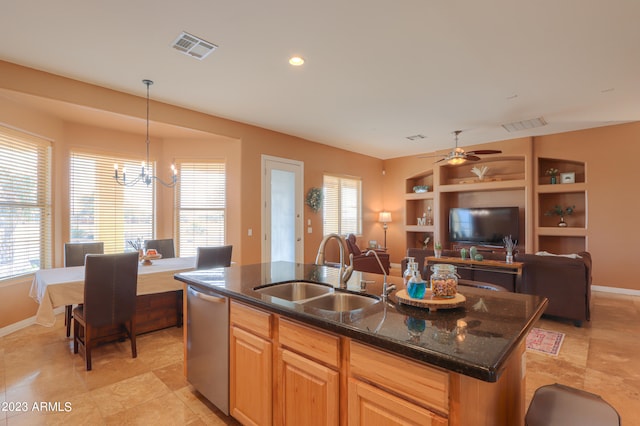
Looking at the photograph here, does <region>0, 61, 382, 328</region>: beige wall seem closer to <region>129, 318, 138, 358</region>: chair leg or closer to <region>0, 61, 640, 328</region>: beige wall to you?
<region>0, 61, 640, 328</region>: beige wall

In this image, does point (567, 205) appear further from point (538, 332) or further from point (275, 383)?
point (275, 383)

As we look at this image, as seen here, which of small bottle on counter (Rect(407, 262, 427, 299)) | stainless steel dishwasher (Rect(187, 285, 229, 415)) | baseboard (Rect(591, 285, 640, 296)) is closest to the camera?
small bottle on counter (Rect(407, 262, 427, 299))

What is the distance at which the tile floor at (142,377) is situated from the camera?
2.23 meters

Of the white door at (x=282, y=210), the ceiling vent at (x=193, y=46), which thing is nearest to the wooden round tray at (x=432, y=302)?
the ceiling vent at (x=193, y=46)

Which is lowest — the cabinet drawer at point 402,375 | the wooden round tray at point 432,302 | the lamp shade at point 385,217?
the cabinet drawer at point 402,375

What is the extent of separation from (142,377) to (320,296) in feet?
6.26

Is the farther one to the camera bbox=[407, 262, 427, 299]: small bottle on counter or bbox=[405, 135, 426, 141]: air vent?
bbox=[405, 135, 426, 141]: air vent

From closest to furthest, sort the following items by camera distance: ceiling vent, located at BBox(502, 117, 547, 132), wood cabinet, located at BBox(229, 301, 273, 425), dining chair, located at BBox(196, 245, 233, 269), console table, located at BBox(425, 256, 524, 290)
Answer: wood cabinet, located at BBox(229, 301, 273, 425)
dining chair, located at BBox(196, 245, 233, 269)
console table, located at BBox(425, 256, 524, 290)
ceiling vent, located at BBox(502, 117, 547, 132)

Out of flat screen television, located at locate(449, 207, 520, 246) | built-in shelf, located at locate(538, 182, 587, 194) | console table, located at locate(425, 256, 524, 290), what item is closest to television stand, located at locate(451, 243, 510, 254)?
flat screen television, located at locate(449, 207, 520, 246)

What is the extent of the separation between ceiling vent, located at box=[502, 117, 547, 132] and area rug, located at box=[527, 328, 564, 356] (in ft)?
10.8

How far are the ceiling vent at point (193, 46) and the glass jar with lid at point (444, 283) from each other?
2.74 meters

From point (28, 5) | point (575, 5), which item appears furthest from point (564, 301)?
point (28, 5)

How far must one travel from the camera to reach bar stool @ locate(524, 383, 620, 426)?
1.32 m

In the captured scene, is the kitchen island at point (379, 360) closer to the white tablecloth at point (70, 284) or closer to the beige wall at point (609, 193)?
the white tablecloth at point (70, 284)
